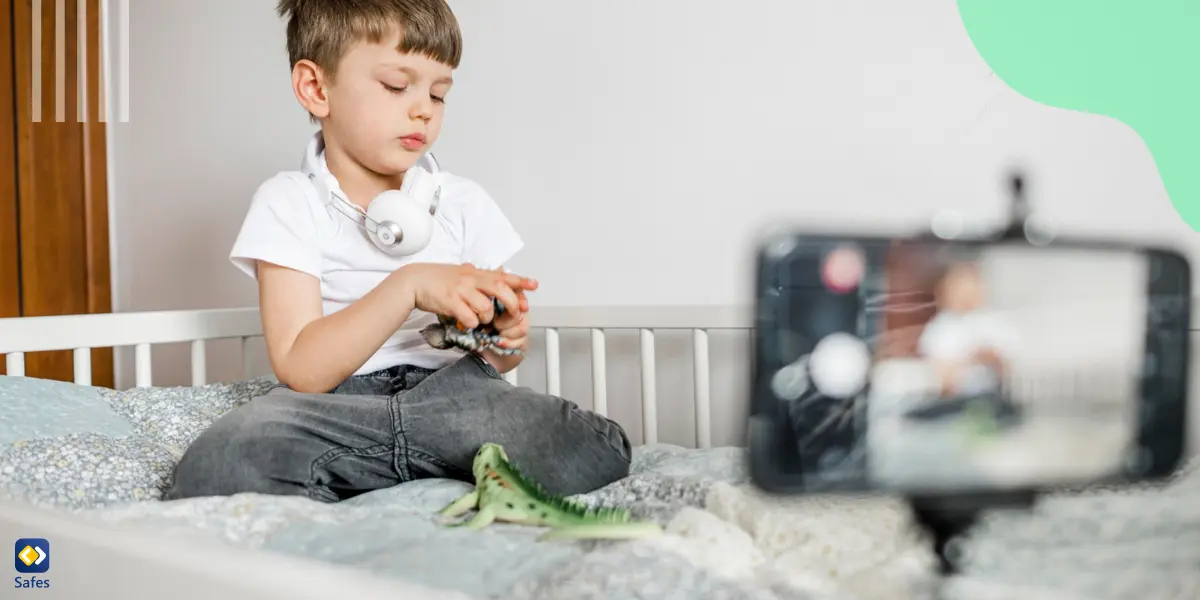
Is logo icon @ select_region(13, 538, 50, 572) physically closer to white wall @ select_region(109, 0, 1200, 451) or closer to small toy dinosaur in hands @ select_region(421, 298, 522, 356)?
small toy dinosaur in hands @ select_region(421, 298, 522, 356)

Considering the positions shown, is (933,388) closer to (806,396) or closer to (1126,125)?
(806,396)

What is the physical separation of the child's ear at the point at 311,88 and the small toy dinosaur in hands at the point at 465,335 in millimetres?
285

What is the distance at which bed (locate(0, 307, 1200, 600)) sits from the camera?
0.36 meters

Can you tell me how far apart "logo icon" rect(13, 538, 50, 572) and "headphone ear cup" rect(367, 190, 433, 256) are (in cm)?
52

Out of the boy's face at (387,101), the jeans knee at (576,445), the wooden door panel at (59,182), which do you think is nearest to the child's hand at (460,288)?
the jeans knee at (576,445)

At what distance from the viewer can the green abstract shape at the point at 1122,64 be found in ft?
3.06

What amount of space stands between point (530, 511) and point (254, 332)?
2.54ft

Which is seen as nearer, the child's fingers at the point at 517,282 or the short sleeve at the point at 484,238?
the child's fingers at the point at 517,282

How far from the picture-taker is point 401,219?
0.92 metres

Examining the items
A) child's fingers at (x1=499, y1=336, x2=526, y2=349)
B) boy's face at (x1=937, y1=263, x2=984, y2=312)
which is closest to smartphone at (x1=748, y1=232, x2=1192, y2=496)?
boy's face at (x1=937, y1=263, x2=984, y2=312)

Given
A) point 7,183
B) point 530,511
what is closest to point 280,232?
point 530,511

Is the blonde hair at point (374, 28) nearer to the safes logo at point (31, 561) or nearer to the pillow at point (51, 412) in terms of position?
the pillow at point (51, 412)

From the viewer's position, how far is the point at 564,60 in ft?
4.32

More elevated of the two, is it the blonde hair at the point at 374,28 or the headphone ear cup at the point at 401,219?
the blonde hair at the point at 374,28
